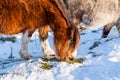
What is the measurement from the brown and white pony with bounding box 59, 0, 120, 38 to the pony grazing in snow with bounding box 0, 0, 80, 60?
2773mm

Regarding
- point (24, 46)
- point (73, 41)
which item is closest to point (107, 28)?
point (24, 46)

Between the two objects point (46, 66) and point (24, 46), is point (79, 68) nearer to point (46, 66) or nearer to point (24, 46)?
point (46, 66)

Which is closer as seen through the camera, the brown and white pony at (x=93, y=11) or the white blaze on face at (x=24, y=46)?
the white blaze on face at (x=24, y=46)

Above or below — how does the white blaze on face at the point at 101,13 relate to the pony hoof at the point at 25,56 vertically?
above

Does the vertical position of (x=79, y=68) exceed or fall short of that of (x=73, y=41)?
it falls short

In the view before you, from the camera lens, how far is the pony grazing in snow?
741 cm

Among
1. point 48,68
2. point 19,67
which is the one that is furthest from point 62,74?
point 19,67

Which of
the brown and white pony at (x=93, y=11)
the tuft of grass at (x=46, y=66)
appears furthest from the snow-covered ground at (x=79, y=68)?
the brown and white pony at (x=93, y=11)

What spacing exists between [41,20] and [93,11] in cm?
336

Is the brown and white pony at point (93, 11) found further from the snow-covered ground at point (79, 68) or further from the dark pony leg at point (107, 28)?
the snow-covered ground at point (79, 68)

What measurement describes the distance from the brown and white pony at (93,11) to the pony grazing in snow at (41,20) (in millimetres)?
2773

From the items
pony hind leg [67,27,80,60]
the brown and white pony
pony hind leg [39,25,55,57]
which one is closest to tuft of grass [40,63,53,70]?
pony hind leg [67,27,80,60]

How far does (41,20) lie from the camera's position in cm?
768

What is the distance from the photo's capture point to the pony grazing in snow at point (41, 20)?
741 centimetres
